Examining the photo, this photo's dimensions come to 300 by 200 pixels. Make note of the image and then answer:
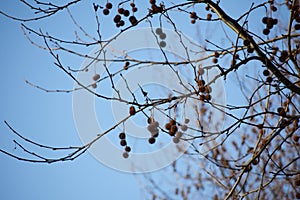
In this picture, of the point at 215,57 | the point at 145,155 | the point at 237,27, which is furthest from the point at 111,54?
the point at 145,155

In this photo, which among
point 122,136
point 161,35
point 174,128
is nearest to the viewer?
point 174,128

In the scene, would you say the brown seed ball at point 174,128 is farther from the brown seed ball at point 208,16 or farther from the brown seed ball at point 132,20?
the brown seed ball at point 208,16

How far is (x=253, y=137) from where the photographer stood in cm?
523

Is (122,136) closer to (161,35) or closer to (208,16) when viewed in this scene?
(161,35)

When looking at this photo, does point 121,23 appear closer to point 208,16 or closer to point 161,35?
point 161,35

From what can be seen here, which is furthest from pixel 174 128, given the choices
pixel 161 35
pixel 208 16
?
pixel 208 16

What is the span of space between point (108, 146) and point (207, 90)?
4.71ft

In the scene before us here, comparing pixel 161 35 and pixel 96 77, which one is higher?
pixel 161 35

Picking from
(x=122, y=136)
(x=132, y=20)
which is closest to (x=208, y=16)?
(x=132, y=20)

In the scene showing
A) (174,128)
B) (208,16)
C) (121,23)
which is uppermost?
(208,16)

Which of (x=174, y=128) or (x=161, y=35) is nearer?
(x=174, y=128)

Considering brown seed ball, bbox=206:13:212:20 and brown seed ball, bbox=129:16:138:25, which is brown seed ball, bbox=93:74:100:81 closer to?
brown seed ball, bbox=129:16:138:25

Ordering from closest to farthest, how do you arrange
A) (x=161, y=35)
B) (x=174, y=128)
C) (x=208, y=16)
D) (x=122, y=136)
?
(x=174, y=128)
(x=122, y=136)
(x=161, y=35)
(x=208, y=16)

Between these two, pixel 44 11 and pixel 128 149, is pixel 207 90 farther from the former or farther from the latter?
pixel 44 11
